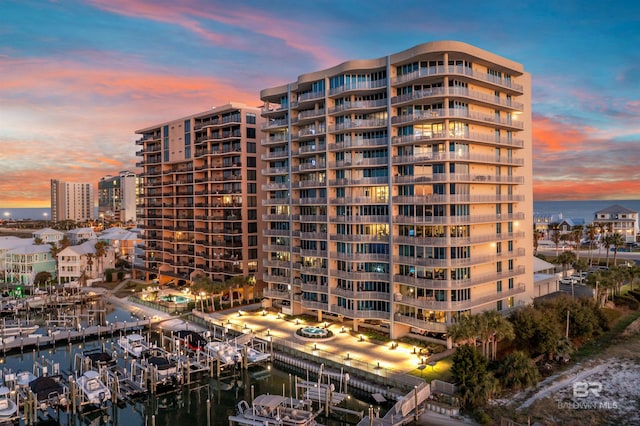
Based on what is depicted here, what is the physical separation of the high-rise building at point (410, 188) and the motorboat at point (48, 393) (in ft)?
111

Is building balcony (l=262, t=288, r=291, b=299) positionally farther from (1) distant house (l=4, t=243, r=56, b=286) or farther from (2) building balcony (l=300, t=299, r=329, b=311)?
(1) distant house (l=4, t=243, r=56, b=286)

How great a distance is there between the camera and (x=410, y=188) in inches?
2281

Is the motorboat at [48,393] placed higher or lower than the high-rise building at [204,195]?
lower

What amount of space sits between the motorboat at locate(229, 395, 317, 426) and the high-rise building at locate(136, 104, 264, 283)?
141 feet

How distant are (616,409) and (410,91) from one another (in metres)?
41.4

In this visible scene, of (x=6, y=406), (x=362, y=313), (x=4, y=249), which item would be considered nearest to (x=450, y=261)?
(x=362, y=313)

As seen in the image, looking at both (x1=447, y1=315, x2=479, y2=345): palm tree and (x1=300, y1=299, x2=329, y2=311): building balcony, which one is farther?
(x1=300, y1=299, x2=329, y2=311): building balcony

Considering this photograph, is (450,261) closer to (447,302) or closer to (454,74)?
(447,302)

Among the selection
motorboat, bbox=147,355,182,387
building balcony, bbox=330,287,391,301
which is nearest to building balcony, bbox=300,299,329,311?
building balcony, bbox=330,287,391,301

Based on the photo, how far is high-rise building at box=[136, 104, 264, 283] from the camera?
85.8 metres

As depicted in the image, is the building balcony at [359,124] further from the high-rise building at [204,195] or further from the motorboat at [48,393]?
the motorboat at [48,393]

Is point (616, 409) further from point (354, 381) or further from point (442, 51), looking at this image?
point (442, 51)

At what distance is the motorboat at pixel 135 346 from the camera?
58.8 m

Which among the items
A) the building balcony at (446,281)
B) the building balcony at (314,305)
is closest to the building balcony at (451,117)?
the building balcony at (446,281)
